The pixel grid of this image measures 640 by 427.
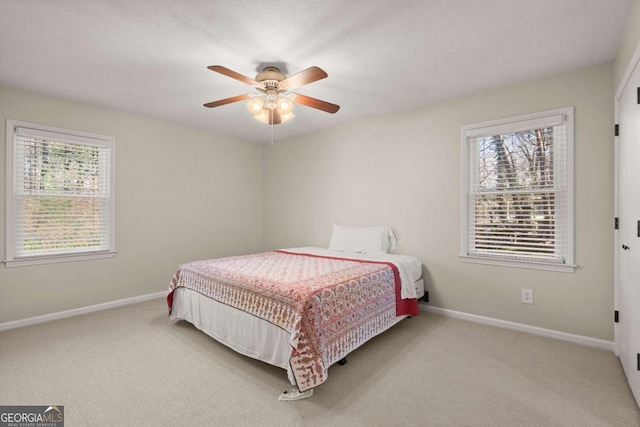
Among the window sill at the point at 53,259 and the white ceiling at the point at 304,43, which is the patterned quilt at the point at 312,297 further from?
the white ceiling at the point at 304,43

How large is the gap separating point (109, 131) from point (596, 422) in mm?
4988

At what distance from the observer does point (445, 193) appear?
3398mm

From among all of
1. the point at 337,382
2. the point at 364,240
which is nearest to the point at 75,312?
the point at 337,382

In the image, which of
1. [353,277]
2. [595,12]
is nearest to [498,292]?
[353,277]

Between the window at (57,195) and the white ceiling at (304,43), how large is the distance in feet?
1.71

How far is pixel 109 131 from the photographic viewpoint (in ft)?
12.0

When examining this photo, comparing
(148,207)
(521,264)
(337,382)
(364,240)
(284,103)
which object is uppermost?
(284,103)

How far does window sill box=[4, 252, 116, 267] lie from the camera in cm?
306

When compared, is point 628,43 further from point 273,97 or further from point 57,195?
point 57,195

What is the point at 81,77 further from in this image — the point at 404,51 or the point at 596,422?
the point at 596,422

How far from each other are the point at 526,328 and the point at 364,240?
186cm

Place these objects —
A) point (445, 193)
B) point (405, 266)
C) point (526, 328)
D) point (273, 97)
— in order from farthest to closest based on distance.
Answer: point (445, 193), point (405, 266), point (526, 328), point (273, 97)

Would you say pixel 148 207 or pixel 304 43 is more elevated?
pixel 304 43

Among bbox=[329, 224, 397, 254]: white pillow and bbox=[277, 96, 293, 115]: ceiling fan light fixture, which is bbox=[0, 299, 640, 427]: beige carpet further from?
bbox=[277, 96, 293, 115]: ceiling fan light fixture
